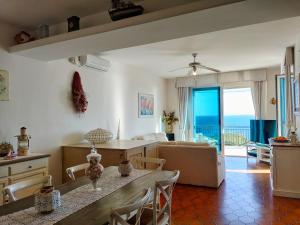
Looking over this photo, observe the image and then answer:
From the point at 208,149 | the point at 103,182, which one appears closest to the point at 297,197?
the point at 208,149

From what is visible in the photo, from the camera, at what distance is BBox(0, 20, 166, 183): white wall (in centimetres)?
312

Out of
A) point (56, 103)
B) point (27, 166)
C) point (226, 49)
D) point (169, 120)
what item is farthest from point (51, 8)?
point (169, 120)

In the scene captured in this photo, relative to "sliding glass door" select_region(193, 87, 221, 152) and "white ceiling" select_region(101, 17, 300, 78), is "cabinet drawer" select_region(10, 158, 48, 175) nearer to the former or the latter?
"white ceiling" select_region(101, 17, 300, 78)

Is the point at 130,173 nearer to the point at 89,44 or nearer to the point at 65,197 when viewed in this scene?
the point at 65,197

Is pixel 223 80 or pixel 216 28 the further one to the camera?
pixel 223 80

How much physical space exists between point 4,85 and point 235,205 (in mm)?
3484

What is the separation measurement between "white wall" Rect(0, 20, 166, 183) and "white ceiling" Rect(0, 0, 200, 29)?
41cm

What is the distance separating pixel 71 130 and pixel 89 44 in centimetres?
175

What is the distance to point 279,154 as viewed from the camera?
3.59 meters

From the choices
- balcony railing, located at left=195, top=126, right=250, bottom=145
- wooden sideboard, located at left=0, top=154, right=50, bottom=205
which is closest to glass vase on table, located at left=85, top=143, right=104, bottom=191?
wooden sideboard, located at left=0, top=154, right=50, bottom=205

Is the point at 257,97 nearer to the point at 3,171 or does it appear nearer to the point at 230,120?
the point at 230,120

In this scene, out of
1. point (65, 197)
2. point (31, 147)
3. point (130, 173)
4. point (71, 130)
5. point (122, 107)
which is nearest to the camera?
point (65, 197)

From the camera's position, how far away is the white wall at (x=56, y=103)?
312 centimetres

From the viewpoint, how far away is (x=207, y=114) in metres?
7.21
